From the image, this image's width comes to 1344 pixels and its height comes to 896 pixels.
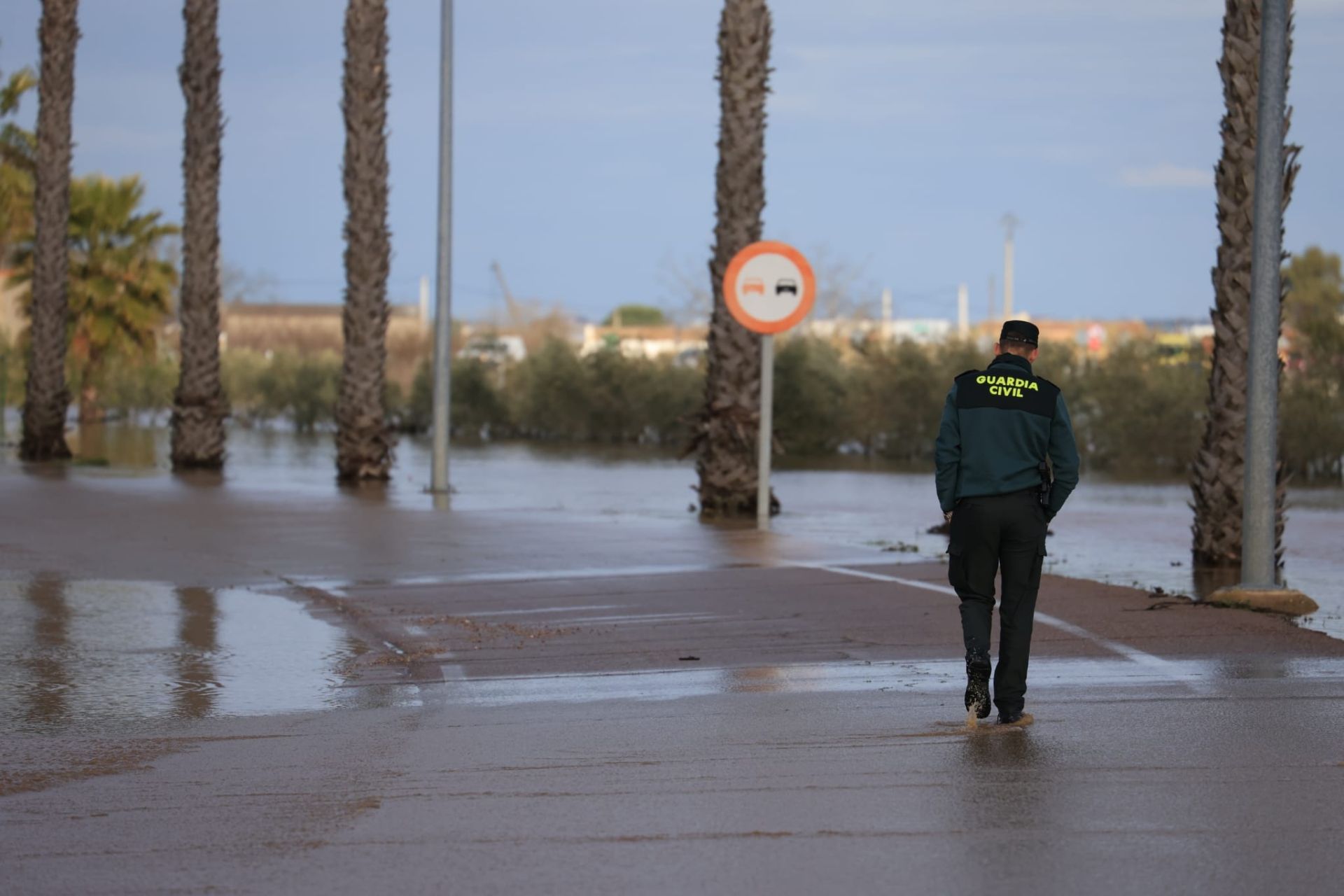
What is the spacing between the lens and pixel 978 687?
7.71 meters

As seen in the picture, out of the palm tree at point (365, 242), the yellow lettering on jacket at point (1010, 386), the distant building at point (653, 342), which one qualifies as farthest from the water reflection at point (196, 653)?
the palm tree at point (365, 242)

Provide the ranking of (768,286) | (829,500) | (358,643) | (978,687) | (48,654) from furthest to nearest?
(829,500) < (768,286) < (358,643) < (48,654) < (978,687)

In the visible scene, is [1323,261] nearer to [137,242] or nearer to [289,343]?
[137,242]

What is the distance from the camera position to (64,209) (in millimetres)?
31391

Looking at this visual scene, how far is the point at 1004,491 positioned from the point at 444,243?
1496cm

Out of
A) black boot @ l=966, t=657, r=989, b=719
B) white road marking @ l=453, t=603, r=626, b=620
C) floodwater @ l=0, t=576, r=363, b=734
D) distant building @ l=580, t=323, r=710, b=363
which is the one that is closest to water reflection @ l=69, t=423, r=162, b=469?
distant building @ l=580, t=323, r=710, b=363

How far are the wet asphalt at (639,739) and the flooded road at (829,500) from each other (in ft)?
7.31

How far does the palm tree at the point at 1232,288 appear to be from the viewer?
14.4m

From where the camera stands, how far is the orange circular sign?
17.1 meters

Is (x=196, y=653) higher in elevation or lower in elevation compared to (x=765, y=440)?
lower

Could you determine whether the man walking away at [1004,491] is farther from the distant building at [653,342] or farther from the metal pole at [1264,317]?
the distant building at [653,342]

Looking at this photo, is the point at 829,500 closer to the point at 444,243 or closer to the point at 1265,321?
the point at 444,243

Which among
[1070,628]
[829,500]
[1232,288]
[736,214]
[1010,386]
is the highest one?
[736,214]

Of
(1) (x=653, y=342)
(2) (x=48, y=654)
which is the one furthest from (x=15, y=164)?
(1) (x=653, y=342)
